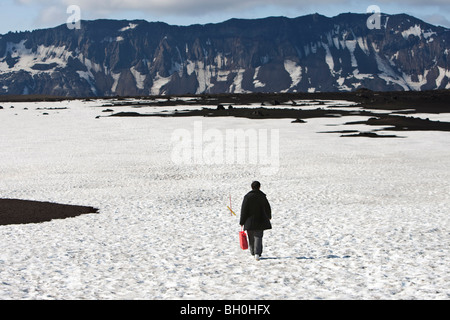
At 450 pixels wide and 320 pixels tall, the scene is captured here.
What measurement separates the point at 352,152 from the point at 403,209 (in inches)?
863

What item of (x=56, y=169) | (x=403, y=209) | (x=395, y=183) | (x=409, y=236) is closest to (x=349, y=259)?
(x=409, y=236)

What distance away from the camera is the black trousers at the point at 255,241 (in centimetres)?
1414

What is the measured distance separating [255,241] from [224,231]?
453 centimetres

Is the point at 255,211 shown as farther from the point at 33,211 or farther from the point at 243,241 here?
the point at 33,211

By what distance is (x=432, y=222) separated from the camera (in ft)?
65.1

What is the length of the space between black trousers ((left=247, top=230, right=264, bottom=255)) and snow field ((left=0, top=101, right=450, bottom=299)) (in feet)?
1.06

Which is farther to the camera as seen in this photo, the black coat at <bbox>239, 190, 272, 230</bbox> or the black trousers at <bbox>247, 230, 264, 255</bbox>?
the black trousers at <bbox>247, 230, 264, 255</bbox>

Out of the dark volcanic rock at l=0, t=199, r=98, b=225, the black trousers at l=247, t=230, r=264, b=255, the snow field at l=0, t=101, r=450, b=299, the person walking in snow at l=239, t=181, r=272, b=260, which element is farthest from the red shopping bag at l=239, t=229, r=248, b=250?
the dark volcanic rock at l=0, t=199, r=98, b=225

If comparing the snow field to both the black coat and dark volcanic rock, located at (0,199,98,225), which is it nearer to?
dark volcanic rock, located at (0,199,98,225)

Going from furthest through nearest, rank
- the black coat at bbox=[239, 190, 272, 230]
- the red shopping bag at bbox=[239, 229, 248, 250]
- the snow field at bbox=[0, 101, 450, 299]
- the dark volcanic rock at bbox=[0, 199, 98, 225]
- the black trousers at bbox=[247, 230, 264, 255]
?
1. the dark volcanic rock at bbox=[0, 199, 98, 225]
2. the red shopping bag at bbox=[239, 229, 248, 250]
3. the black trousers at bbox=[247, 230, 264, 255]
4. the black coat at bbox=[239, 190, 272, 230]
5. the snow field at bbox=[0, 101, 450, 299]

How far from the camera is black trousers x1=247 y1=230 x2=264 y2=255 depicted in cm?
1414

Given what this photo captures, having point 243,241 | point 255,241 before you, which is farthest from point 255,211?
point 243,241

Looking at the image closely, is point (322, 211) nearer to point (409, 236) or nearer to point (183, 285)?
point (409, 236)
